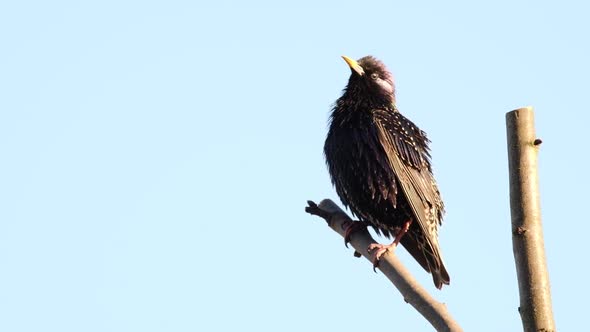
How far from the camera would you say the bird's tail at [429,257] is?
7.38 m

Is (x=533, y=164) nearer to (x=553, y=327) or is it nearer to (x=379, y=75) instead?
(x=553, y=327)

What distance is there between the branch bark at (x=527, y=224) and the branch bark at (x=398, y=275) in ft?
1.39

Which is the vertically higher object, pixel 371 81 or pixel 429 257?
pixel 371 81

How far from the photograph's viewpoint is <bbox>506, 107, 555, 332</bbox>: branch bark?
335 centimetres

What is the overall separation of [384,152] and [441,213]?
0.76m

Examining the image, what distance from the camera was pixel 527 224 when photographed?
3545 millimetres

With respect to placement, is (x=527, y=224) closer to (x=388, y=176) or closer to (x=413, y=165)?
(x=388, y=176)

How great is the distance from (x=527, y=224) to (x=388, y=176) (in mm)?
4290

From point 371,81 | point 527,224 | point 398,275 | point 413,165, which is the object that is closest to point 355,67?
point 371,81

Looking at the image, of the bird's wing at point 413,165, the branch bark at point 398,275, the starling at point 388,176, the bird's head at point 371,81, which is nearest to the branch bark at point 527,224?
the branch bark at point 398,275

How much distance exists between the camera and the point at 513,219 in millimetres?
3607

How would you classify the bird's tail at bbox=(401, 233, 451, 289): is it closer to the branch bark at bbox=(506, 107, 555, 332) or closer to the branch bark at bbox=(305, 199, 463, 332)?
the branch bark at bbox=(305, 199, 463, 332)

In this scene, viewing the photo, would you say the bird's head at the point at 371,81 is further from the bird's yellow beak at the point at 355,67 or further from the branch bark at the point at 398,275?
the branch bark at the point at 398,275

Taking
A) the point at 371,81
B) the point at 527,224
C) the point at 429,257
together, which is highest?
the point at 371,81
